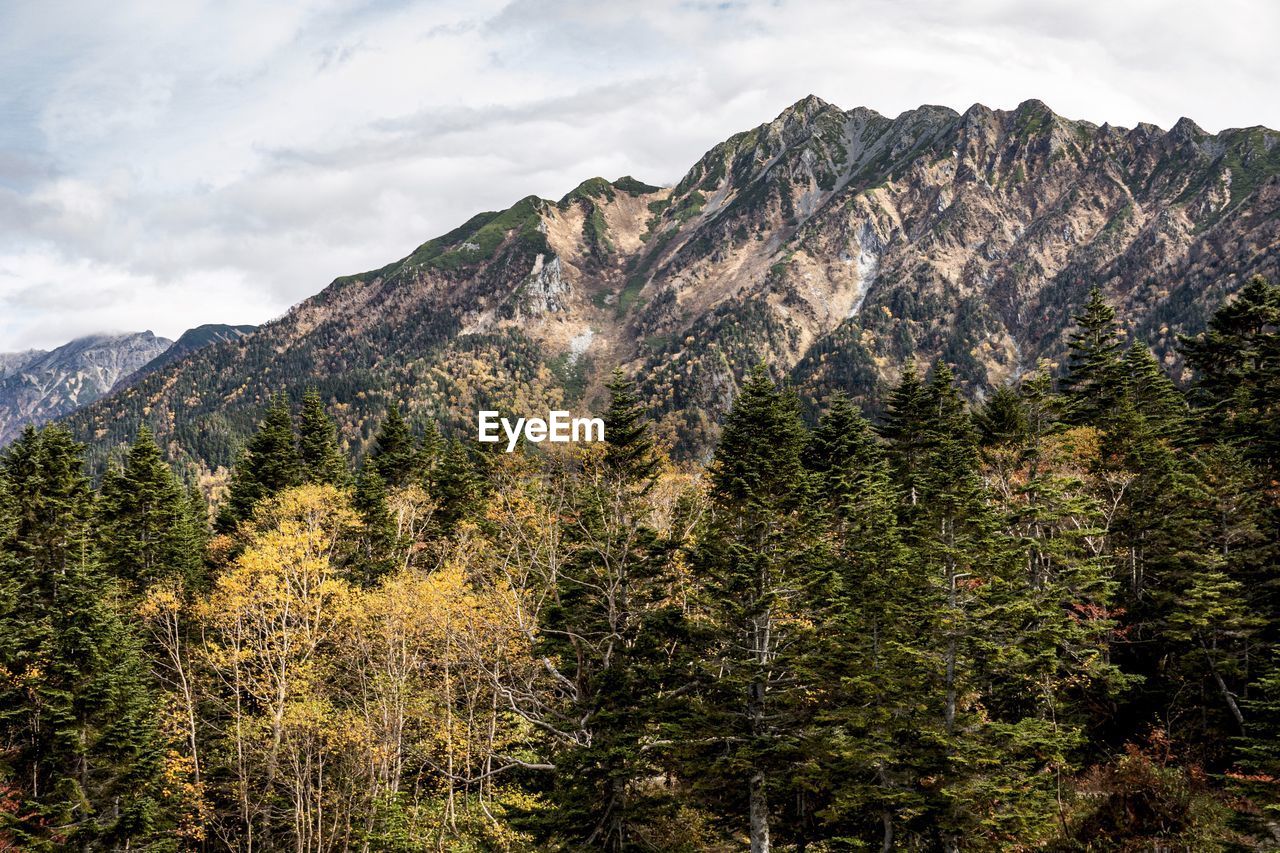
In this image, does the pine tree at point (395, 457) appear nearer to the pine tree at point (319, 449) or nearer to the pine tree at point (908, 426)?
the pine tree at point (319, 449)

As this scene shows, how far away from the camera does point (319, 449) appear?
223 ft

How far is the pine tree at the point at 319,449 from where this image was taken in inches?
2613

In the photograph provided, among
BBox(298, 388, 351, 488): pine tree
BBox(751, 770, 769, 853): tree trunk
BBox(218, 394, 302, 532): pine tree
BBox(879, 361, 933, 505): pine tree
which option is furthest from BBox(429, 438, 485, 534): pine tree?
BBox(751, 770, 769, 853): tree trunk

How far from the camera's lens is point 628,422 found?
127 feet

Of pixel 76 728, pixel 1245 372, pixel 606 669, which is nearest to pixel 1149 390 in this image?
pixel 1245 372

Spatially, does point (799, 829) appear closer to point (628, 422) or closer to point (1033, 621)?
point (1033, 621)

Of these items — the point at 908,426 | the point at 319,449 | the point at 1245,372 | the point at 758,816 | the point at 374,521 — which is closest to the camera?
the point at 758,816

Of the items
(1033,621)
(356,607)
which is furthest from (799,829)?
(356,607)

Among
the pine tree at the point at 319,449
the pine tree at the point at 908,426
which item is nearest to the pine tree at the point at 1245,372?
the pine tree at the point at 908,426

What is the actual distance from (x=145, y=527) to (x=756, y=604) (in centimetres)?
4764

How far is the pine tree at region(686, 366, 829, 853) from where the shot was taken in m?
30.9

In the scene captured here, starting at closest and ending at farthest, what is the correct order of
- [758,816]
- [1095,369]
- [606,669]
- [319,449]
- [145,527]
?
[758,816] < [606,669] < [1095,369] < [145,527] < [319,449]

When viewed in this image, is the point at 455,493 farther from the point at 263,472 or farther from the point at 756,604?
the point at 756,604

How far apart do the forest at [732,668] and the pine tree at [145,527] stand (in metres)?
3.03
